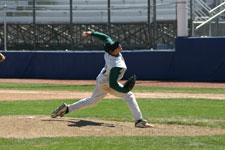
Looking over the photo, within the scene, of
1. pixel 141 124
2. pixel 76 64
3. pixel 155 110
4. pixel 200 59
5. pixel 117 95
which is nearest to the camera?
pixel 141 124

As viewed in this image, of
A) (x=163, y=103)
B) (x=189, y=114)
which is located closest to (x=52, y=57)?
(x=163, y=103)

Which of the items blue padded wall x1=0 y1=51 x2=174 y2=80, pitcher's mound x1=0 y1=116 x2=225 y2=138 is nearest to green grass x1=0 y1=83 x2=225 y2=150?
pitcher's mound x1=0 y1=116 x2=225 y2=138

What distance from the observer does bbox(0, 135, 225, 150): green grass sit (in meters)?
7.77

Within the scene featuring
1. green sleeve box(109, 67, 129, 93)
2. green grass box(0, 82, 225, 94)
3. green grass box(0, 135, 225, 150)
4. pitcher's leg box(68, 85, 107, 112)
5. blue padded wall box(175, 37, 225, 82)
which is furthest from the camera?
blue padded wall box(175, 37, 225, 82)

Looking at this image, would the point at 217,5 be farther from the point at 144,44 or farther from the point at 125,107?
the point at 125,107

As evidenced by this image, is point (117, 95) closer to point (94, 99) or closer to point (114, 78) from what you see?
point (94, 99)

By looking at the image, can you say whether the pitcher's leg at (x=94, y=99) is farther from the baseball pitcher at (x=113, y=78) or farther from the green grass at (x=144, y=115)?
the green grass at (x=144, y=115)

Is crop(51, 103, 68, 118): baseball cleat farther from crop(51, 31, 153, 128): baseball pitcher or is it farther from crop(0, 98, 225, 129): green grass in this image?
crop(0, 98, 225, 129): green grass

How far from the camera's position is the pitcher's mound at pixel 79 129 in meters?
9.11

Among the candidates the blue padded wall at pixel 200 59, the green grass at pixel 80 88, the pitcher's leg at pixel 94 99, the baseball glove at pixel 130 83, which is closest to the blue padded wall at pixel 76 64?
the blue padded wall at pixel 200 59

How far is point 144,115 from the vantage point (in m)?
12.2

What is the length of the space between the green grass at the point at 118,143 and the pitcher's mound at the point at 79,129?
19.7 inches

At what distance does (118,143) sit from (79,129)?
4.87 ft

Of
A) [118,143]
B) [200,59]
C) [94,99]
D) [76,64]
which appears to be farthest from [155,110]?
[76,64]
